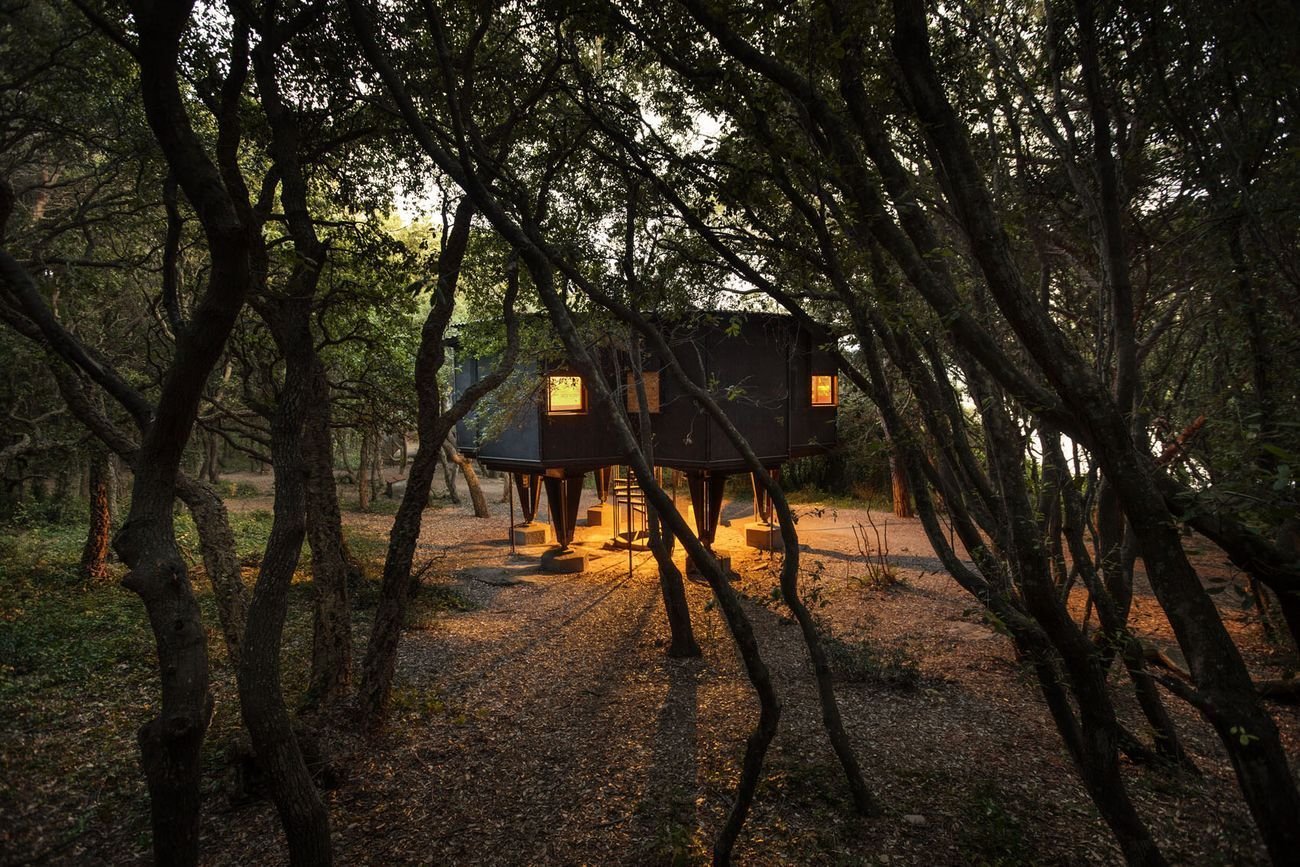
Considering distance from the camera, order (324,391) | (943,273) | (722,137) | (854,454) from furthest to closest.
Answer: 1. (854,454)
2. (324,391)
3. (722,137)
4. (943,273)

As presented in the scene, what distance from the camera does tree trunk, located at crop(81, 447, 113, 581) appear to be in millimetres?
11156

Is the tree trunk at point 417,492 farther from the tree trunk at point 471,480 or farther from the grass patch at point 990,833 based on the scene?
the tree trunk at point 471,480

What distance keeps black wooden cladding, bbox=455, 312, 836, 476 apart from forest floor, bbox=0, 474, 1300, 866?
12.9ft

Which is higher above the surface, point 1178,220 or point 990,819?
point 1178,220

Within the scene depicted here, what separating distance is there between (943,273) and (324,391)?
6.01 metres

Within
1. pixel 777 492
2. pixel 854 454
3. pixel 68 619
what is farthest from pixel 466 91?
pixel 854 454

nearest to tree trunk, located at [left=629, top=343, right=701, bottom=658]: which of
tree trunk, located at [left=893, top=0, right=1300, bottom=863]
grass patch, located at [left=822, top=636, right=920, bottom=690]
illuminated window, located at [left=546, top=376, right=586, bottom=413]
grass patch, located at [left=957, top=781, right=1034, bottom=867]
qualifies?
grass patch, located at [left=822, top=636, right=920, bottom=690]

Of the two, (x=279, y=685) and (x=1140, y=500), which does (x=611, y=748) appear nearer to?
(x=279, y=685)

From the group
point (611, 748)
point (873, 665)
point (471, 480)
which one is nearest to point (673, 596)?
point (611, 748)

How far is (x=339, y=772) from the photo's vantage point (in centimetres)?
548

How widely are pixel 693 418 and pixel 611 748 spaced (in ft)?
26.0

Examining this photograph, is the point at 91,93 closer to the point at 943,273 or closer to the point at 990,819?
the point at 943,273

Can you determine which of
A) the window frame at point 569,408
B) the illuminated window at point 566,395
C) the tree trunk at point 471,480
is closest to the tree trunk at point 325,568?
the window frame at point 569,408

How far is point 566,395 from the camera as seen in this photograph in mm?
13961
